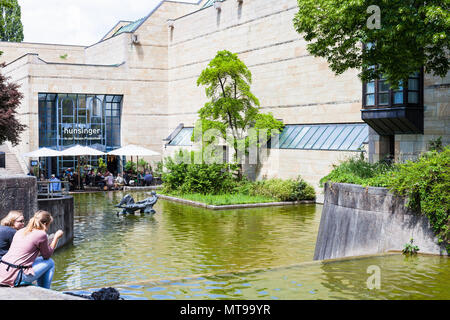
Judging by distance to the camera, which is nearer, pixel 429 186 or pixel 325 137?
pixel 429 186

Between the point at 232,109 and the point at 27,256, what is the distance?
24097 mm

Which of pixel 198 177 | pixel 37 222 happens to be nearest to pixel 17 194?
pixel 37 222

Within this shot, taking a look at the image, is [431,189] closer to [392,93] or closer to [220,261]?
[220,261]

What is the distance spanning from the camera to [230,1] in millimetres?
37250

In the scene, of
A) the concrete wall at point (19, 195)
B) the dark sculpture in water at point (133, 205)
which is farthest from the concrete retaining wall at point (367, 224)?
the dark sculpture in water at point (133, 205)

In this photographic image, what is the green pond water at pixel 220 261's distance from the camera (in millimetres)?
9531

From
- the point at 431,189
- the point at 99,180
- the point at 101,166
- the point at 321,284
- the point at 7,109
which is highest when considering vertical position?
the point at 7,109

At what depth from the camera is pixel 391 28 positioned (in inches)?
563

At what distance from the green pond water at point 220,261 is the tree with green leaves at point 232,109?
5.28 metres

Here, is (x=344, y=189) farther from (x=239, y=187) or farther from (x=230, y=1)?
(x=230, y=1)

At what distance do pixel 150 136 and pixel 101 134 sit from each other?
3866mm

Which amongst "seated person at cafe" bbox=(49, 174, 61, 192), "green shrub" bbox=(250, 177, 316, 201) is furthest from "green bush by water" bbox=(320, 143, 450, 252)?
"green shrub" bbox=(250, 177, 316, 201)

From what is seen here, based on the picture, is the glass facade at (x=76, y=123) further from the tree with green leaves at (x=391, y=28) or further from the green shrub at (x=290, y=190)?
the tree with green leaves at (x=391, y=28)
